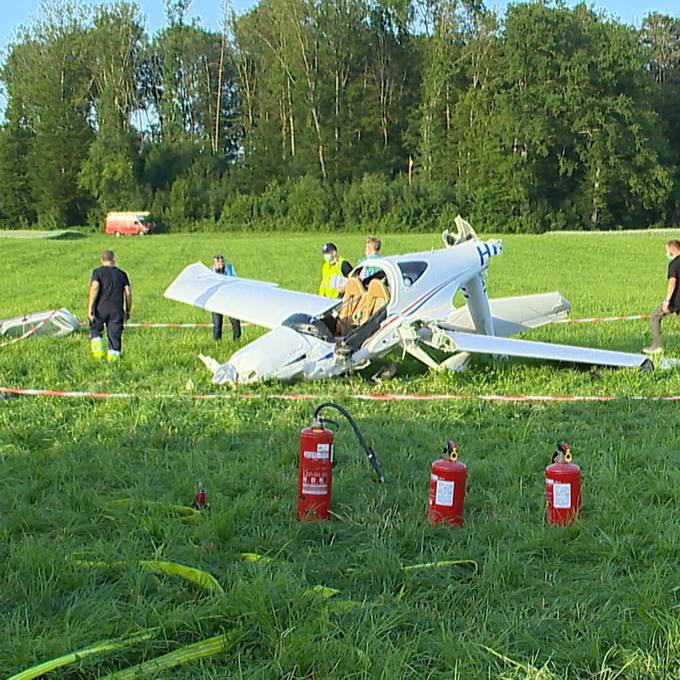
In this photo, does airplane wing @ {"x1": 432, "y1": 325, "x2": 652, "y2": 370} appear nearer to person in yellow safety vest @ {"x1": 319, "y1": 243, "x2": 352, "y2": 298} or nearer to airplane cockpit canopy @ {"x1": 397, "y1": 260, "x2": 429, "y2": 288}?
airplane cockpit canopy @ {"x1": 397, "y1": 260, "x2": 429, "y2": 288}

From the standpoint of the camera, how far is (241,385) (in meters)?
9.05

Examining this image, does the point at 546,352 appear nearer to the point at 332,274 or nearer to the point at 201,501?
the point at 332,274

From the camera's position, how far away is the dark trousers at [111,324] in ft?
37.3

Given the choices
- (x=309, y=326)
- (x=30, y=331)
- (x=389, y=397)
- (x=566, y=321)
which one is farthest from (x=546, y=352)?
(x=30, y=331)

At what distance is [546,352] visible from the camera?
9273mm

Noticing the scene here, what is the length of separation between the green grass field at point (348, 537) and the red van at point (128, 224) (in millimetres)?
53277

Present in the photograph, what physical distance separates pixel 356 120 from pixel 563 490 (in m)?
67.0

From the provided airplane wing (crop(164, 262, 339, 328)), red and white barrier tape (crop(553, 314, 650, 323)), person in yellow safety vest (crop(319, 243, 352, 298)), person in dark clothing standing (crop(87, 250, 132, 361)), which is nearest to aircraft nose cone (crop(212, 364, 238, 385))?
airplane wing (crop(164, 262, 339, 328))

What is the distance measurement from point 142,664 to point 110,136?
69.1m

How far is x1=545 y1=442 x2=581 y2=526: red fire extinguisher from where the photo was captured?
15.8ft

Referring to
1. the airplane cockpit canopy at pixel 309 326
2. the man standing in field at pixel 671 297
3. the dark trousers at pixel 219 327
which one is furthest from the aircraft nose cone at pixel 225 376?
the man standing in field at pixel 671 297

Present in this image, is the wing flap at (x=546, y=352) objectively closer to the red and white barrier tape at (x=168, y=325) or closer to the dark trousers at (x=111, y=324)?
the dark trousers at (x=111, y=324)

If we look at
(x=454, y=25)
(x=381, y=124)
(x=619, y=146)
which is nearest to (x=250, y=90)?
(x=381, y=124)

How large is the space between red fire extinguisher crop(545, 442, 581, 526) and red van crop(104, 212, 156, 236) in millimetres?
58942
